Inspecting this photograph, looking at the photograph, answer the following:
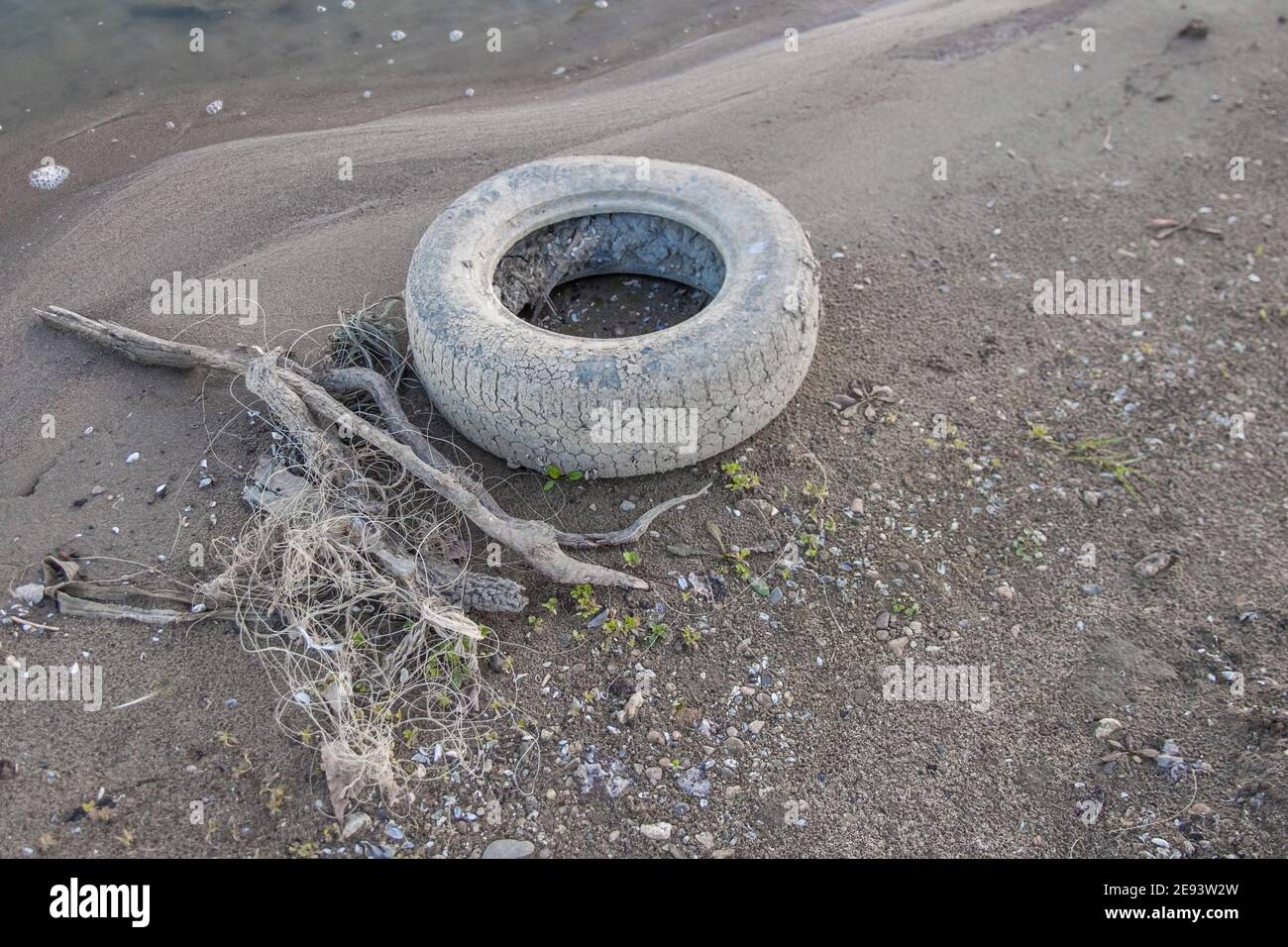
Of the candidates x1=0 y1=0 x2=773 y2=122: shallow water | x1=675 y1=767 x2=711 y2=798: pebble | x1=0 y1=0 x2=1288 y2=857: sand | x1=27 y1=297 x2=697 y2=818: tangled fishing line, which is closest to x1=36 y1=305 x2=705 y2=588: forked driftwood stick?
x1=27 y1=297 x2=697 y2=818: tangled fishing line

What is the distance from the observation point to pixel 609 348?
3824 mm

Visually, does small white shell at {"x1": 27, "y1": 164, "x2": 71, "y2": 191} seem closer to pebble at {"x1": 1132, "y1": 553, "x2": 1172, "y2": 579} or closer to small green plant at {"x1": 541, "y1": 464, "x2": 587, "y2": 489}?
small green plant at {"x1": 541, "y1": 464, "x2": 587, "y2": 489}

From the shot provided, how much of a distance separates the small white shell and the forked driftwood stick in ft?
6.33

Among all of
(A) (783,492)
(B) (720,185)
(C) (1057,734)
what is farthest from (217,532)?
(C) (1057,734)

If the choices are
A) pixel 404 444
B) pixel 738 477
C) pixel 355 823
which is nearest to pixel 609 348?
pixel 738 477

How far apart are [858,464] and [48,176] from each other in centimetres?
561

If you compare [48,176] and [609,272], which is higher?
[48,176]

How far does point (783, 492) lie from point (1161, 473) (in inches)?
70.4

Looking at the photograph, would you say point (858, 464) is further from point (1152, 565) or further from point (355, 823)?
point (355, 823)

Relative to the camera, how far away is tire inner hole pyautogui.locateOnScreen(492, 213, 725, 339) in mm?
4719

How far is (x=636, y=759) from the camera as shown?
3.26 m

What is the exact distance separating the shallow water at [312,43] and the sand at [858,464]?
0.55 metres

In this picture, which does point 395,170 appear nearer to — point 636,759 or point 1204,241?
point 636,759

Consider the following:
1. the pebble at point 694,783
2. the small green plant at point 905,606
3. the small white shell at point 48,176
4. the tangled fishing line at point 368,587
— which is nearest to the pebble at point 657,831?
the pebble at point 694,783
